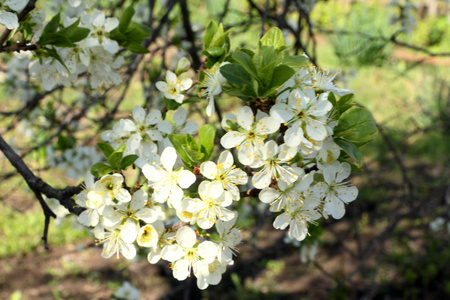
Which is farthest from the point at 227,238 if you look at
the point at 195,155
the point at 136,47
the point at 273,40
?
the point at 136,47

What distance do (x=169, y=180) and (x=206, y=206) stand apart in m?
0.10

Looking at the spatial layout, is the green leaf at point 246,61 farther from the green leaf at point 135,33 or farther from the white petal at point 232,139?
the green leaf at point 135,33

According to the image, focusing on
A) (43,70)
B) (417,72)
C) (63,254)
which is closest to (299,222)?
(43,70)

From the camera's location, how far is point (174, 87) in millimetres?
1032

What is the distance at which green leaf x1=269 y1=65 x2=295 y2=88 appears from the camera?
0.81 meters

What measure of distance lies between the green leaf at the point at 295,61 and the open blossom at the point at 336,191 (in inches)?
8.4

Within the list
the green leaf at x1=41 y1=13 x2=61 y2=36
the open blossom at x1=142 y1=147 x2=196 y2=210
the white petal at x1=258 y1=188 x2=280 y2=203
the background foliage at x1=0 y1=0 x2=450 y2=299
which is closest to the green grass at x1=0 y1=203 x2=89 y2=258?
the background foliage at x1=0 y1=0 x2=450 y2=299

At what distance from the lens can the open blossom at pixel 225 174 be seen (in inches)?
33.5

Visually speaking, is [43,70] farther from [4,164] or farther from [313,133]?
[4,164]

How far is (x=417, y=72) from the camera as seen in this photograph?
6059mm

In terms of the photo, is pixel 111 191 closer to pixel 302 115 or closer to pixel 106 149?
pixel 106 149

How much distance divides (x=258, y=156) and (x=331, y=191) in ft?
0.67

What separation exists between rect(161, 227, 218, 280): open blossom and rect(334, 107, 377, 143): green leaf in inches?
14.0

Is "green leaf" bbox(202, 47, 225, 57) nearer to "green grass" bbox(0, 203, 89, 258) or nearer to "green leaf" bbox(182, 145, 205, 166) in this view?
"green leaf" bbox(182, 145, 205, 166)
